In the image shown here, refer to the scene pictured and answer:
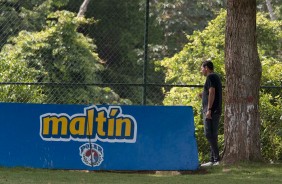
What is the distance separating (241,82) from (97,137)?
7.55 feet

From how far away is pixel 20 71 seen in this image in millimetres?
15406

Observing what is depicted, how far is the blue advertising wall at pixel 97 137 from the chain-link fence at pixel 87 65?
5.71 feet

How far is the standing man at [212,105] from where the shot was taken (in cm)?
1200

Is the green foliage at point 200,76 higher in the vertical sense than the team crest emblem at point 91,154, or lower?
higher

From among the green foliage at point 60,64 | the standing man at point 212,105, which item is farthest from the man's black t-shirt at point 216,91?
the green foliage at point 60,64

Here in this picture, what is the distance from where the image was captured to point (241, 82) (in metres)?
12.1

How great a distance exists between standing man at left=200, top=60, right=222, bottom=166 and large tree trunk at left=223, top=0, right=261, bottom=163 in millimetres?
176

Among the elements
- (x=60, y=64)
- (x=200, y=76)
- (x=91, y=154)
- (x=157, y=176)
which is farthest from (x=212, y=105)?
(x=60, y=64)

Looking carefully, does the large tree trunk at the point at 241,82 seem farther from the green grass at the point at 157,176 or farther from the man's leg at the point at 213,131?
the green grass at the point at 157,176

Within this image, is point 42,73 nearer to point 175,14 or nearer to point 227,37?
point 227,37

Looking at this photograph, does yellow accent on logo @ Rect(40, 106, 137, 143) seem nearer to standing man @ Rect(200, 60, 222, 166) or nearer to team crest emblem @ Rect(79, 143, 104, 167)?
team crest emblem @ Rect(79, 143, 104, 167)

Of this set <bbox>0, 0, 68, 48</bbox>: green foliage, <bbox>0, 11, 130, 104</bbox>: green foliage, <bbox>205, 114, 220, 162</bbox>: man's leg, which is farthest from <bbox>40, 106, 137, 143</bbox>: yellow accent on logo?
<bbox>0, 0, 68, 48</bbox>: green foliage

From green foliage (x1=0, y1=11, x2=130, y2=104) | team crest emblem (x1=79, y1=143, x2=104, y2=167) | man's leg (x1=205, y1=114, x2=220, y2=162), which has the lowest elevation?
team crest emblem (x1=79, y1=143, x2=104, y2=167)

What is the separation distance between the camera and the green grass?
10312 millimetres
